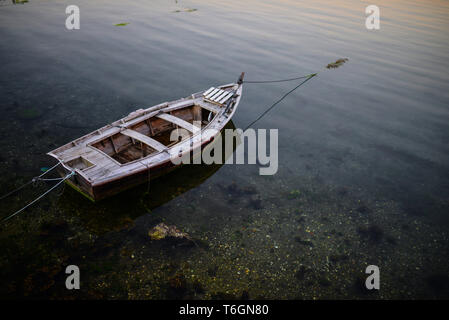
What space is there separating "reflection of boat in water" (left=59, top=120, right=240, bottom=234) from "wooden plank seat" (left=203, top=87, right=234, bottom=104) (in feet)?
16.2

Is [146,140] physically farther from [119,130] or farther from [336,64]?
[336,64]

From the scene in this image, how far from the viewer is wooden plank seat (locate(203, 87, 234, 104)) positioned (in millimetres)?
16328

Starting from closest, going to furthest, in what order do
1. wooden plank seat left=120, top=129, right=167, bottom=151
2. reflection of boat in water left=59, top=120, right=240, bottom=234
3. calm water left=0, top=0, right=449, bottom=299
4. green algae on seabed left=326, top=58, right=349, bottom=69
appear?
calm water left=0, top=0, right=449, bottom=299, reflection of boat in water left=59, top=120, right=240, bottom=234, wooden plank seat left=120, top=129, right=167, bottom=151, green algae on seabed left=326, top=58, right=349, bottom=69

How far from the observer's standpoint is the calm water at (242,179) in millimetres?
9539

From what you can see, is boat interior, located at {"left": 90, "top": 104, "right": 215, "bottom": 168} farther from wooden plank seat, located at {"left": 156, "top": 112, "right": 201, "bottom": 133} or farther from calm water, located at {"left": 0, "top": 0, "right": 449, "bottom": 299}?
calm water, located at {"left": 0, "top": 0, "right": 449, "bottom": 299}

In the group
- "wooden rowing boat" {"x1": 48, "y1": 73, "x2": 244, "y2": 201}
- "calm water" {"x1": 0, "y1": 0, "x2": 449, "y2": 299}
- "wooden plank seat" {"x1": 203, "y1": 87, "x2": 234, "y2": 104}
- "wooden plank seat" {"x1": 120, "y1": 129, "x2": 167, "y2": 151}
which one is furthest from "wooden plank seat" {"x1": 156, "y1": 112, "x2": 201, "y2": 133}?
"wooden plank seat" {"x1": 203, "y1": 87, "x2": 234, "y2": 104}

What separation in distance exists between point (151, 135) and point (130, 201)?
4347 mm

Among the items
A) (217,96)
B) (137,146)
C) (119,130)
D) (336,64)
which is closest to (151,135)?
(137,146)

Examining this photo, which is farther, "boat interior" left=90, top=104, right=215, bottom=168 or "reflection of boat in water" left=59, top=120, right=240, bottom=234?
"boat interior" left=90, top=104, right=215, bottom=168

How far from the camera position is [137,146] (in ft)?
44.7

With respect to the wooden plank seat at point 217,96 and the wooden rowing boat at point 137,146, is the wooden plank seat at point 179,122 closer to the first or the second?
the wooden rowing boat at point 137,146

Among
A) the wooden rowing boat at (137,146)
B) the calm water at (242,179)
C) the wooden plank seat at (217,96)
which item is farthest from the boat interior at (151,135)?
the calm water at (242,179)

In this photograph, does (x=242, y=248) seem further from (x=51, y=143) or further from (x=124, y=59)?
(x=124, y=59)

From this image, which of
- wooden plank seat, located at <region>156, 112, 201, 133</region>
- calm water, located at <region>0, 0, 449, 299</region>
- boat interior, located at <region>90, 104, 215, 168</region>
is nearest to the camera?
calm water, located at <region>0, 0, 449, 299</region>
